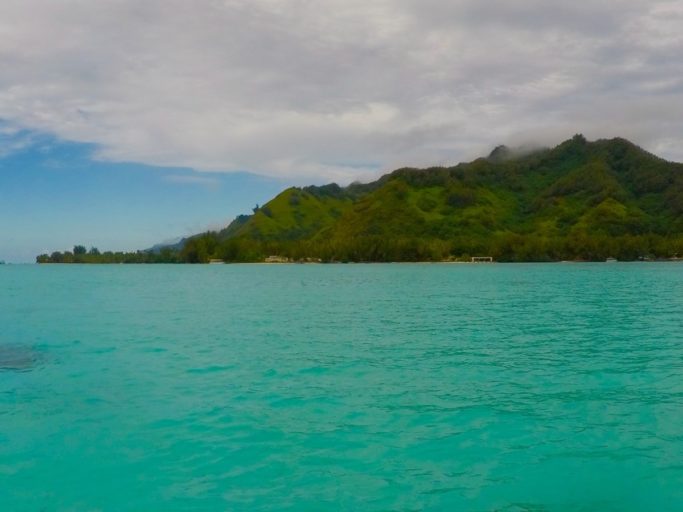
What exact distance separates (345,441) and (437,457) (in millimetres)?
2715

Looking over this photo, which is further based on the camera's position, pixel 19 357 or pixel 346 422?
pixel 19 357

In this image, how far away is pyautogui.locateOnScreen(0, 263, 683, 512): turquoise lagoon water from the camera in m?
13.4

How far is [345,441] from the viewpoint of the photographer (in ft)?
54.6

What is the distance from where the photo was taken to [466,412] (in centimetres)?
1941

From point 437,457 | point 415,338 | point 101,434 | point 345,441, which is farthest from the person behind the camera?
point 415,338

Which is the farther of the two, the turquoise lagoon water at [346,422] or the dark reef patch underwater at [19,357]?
the dark reef patch underwater at [19,357]

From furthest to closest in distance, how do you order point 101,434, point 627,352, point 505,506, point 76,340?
point 76,340 < point 627,352 < point 101,434 < point 505,506

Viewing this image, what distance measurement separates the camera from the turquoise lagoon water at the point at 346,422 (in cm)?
1338

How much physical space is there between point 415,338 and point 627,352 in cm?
1182

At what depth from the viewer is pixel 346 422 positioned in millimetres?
18438

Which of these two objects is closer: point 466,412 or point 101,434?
point 101,434

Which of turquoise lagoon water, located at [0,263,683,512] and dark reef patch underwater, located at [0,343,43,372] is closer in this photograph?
turquoise lagoon water, located at [0,263,683,512]

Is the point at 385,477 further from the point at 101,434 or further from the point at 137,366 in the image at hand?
the point at 137,366

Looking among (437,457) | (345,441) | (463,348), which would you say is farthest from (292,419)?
(463,348)
